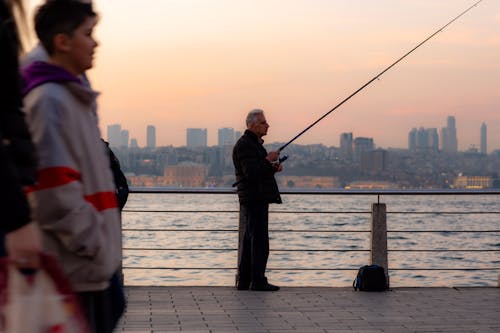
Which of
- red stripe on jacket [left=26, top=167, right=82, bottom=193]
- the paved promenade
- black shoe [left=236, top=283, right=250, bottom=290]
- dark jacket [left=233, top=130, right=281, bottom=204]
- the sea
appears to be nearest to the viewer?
red stripe on jacket [left=26, top=167, right=82, bottom=193]

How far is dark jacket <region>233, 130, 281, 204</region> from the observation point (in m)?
9.84

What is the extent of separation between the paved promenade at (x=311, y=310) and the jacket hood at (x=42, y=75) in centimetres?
431

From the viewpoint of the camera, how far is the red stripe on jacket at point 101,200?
3221mm

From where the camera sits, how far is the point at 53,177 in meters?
3.10

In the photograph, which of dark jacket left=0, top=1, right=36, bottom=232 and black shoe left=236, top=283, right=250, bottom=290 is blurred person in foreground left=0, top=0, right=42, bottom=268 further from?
black shoe left=236, top=283, right=250, bottom=290

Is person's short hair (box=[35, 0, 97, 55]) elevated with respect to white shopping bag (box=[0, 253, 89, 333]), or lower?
elevated

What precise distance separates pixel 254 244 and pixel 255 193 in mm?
457

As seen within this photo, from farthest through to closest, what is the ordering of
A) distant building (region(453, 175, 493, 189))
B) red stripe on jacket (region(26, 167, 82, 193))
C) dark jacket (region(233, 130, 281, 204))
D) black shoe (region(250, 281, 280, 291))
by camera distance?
distant building (region(453, 175, 493, 189))
black shoe (region(250, 281, 280, 291))
dark jacket (region(233, 130, 281, 204))
red stripe on jacket (region(26, 167, 82, 193))

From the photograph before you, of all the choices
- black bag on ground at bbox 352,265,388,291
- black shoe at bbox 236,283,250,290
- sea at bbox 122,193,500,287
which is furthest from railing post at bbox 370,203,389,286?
black shoe at bbox 236,283,250,290

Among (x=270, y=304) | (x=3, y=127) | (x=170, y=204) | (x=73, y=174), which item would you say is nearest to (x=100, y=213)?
(x=73, y=174)

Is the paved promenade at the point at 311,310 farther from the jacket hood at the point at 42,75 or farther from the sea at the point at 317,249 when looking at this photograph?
the jacket hood at the point at 42,75

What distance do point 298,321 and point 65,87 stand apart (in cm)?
495

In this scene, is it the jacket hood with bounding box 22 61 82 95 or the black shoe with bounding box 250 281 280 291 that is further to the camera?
the black shoe with bounding box 250 281 280 291

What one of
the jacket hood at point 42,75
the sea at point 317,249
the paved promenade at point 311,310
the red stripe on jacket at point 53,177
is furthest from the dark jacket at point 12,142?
the sea at point 317,249
